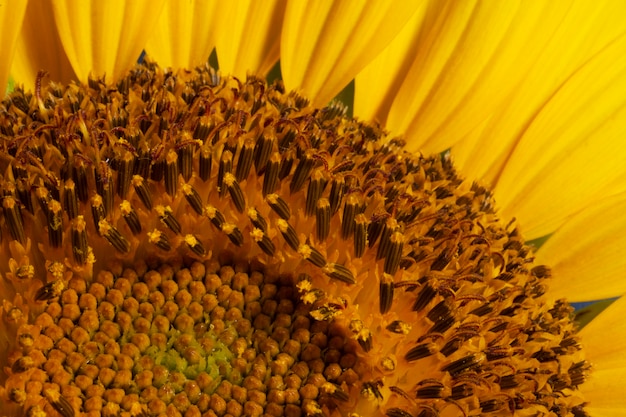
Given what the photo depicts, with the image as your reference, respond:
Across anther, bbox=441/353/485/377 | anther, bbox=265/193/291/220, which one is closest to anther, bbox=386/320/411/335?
anther, bbox=441/353/485/377

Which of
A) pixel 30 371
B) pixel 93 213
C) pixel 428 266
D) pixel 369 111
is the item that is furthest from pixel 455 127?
pixel 30 371

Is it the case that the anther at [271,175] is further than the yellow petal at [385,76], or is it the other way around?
the yellow petal at [385,76]

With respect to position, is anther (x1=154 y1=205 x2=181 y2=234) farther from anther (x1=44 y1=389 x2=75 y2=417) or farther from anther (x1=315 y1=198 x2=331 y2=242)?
anther (x1=44 y1=389 x2=75 y2=417)

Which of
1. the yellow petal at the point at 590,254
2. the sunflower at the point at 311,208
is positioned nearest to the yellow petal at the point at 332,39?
the sunflower at the point at 311,208

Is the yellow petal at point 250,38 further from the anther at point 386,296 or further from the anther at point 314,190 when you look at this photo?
the anther at point 386,296

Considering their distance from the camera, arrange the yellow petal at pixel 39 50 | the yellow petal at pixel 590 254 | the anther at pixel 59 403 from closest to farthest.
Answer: the anther at pixel 59 403, the yellow petal at pixel 39 50, the yellow petal at pixel 590 254

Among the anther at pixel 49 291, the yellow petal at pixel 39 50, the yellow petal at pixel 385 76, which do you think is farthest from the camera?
the yellow petal at pixel 385 76

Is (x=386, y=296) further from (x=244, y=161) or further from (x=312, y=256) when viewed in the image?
(x=244, y=161)
